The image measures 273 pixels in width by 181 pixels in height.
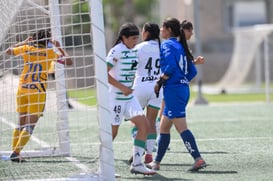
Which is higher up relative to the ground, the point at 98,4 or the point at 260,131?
the point at 98,4

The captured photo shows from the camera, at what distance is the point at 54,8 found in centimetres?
1267

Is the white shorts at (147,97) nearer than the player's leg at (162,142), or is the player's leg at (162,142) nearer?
the player's leg at (162,142)

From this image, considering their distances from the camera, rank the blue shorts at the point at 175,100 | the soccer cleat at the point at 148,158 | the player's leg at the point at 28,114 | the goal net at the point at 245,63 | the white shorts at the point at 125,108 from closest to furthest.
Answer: the white shorts at the point at 125,108 → the blue shorts at the point at 175,100 → the soccer cleat at the point at 148,158 → the player's leg at the point at 28,114 → the goal net at the point at 245,63

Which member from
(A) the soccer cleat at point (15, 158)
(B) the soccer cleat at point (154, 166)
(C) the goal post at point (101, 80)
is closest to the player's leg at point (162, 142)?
(B) the soccer cleat at point (154, 166)

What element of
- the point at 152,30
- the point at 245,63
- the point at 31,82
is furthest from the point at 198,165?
the point at 245,63

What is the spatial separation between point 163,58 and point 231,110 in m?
12.3

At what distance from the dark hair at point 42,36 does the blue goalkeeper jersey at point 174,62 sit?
2.01 meters

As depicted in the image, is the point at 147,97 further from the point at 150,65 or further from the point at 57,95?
the point at 57,95

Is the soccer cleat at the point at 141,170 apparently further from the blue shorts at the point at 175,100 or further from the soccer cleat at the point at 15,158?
the soccer cleat at the point at 15,158

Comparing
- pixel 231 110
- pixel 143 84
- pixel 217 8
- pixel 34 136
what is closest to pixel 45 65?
pixel 143 84

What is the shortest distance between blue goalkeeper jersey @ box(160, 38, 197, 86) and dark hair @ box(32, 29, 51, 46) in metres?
2.01

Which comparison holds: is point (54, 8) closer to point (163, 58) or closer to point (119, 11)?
point (163, 58)

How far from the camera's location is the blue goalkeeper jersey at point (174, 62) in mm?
10453

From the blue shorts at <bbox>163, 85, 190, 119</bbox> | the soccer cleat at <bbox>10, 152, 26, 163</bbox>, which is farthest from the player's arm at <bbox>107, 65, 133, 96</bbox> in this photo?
the soccer cleat at <bbox>10, 152, 26, 163</bbox>
